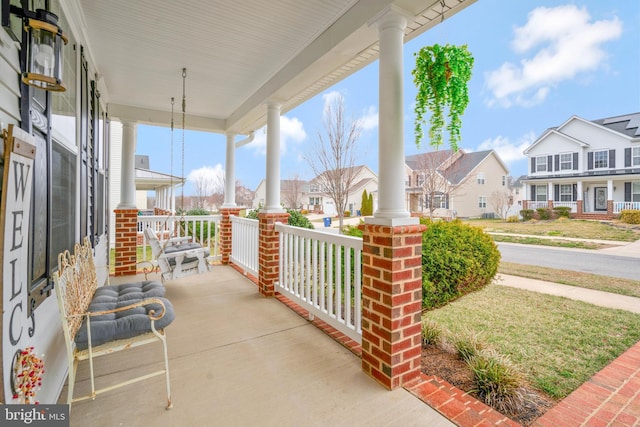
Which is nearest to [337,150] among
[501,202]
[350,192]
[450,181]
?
[350,192]

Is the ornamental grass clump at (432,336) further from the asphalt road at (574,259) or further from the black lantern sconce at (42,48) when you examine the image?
the black lantern sconce at (42,48)

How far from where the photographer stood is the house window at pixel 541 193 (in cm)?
353

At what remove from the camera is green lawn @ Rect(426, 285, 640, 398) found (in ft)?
7.88

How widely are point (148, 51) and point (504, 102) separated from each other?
395 centimetres

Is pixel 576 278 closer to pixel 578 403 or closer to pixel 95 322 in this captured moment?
pixel 578 403

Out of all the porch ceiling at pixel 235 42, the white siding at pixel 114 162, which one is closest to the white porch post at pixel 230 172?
the porch ceiling at pixel 235 42

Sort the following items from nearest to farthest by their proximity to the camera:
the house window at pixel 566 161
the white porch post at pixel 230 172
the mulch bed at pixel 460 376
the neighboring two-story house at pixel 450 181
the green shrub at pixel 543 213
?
the mulch bed at pixel 460 376 < the house window at pixel 566 161 < the green shrub at pixel 543 213 < the neighboring two-story house at pixel 450 181 < the white porch post at pixel 230 172

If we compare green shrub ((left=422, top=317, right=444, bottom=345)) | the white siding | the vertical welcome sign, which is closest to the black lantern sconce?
the vertical welcome sign

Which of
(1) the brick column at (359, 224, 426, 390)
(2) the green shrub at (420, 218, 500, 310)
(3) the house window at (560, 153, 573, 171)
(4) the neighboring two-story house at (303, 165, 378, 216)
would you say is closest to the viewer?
(1) the brick column at (359, 224, 426, 390)

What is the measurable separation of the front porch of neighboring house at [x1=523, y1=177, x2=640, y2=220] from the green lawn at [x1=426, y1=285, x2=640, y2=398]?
1.14 meters

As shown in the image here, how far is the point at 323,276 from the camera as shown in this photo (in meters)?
3.09

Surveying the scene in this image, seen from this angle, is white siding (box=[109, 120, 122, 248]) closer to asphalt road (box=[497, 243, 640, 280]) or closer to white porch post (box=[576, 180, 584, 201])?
asphalt road (box=[497, 243, 640, 280])

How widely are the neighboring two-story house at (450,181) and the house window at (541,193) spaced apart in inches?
58.3

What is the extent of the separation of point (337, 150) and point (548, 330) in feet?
16.8
